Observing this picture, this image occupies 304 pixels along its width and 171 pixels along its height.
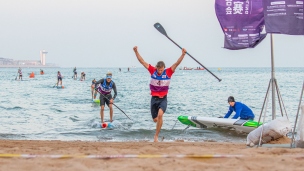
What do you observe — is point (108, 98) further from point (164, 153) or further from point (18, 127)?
point (164, 153)

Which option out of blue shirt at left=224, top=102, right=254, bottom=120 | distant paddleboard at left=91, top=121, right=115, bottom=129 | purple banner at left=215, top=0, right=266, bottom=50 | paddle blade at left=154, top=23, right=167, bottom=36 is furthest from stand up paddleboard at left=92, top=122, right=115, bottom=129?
purple banner at left=215, top=0, right=266, bottom=50

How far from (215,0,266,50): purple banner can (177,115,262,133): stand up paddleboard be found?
11.4 feet

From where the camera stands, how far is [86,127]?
583 inches

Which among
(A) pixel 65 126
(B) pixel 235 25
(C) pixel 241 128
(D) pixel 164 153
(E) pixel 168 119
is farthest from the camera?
(E) pixel 168 119

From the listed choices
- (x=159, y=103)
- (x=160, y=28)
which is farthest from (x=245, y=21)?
(x=159, y=103)

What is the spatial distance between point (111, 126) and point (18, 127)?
3.02 metres

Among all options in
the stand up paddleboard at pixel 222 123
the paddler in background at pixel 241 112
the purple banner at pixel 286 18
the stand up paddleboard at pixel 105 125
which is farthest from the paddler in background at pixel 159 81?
the stand up paddleboard at pixel 105 125

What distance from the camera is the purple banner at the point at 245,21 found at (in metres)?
9.01

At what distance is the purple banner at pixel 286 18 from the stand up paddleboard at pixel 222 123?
16.0 ft

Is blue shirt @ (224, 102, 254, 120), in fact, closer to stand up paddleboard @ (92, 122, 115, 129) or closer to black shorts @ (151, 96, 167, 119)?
stand up paddleboard @ (92, 122, 115, 129)

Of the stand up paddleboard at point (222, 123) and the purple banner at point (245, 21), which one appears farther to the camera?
the stand up paddleboard at point (222, 123)

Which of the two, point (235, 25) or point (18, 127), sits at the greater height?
point (235, 25)

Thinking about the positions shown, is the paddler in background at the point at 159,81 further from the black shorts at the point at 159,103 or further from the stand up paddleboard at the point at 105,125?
the stand up paddleboard at the point at 105,125

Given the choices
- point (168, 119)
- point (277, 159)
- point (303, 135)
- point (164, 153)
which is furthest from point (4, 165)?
point (168, 119)
